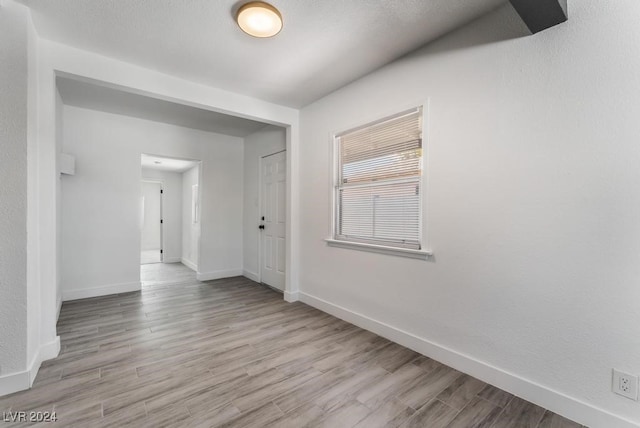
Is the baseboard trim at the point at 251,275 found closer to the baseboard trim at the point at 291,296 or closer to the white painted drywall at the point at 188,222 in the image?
the baseboard trim at the point at 291,296

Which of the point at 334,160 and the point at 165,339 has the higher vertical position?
the point at 334,160

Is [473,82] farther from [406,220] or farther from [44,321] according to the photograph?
[44,321]

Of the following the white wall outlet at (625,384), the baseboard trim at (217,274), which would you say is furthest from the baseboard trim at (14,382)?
the white wall outlet at (625,384)

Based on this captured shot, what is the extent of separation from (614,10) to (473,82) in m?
0.72

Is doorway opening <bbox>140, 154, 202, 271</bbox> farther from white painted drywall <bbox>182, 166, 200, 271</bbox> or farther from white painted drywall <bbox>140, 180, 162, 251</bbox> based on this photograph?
white painted drywall <bbox>140, 180, 162, 251</bbox>

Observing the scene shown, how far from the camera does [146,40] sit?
2.26 meters

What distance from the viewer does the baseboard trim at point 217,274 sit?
487cm

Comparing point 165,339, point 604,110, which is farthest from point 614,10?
point 165,339

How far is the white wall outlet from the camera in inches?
56.6

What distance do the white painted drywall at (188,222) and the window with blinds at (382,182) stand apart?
4.11 metres

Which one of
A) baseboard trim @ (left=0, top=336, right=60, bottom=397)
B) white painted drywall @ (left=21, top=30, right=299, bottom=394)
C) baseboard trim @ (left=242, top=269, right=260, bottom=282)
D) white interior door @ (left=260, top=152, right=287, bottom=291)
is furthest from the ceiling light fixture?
baseboard trim @ (left=242, top=269, right=260, bottom=282)

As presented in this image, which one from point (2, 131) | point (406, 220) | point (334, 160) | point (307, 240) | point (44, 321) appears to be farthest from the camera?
point (307, 240)

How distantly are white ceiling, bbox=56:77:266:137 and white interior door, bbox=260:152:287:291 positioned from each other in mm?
751

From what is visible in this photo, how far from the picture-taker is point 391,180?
2.59 metres
